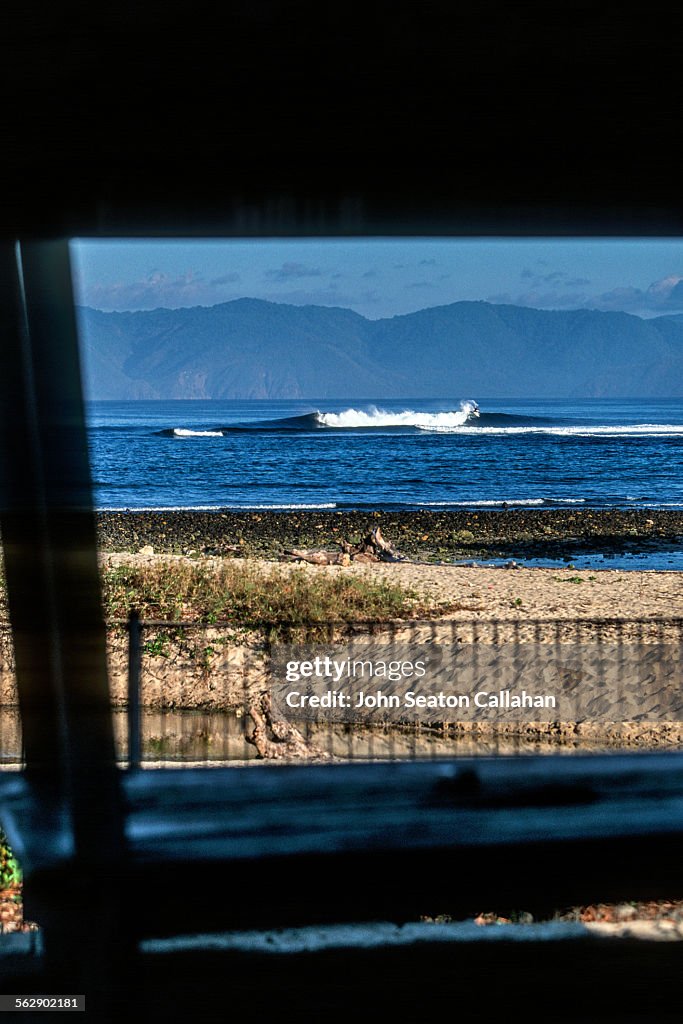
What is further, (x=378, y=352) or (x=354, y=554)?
(x=378, y=352)

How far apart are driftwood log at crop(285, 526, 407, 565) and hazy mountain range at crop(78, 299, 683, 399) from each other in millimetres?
67032

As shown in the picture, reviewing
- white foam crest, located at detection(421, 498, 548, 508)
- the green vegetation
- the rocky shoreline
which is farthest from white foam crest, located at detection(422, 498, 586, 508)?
the green vegetation

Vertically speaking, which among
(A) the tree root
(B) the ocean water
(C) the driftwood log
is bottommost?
(A) the tree root

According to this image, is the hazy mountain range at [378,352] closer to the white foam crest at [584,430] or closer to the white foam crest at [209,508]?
the white foam crest at [584,430]

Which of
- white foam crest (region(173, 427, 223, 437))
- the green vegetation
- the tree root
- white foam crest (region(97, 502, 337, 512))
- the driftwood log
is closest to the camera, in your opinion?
the green vegetation

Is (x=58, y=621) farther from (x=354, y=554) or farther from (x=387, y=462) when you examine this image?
(x=387, y=462)

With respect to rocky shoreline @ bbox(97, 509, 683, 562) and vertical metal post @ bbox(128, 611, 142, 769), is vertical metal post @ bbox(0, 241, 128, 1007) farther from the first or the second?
rocky shoreline @ bbox(97, 509, 683, 562)

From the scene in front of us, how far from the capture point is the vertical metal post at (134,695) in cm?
470

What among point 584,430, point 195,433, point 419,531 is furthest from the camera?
point 584,430

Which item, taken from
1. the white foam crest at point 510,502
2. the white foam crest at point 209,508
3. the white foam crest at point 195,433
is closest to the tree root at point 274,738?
the white foam crest at point 209,508

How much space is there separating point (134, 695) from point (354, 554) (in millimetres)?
10180

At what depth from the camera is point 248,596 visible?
1040cm

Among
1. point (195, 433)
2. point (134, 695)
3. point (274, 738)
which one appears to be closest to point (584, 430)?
point (195, 433)

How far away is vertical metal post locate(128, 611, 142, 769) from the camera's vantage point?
470cm
